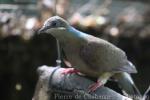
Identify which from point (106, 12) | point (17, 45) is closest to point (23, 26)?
point (17, 45)

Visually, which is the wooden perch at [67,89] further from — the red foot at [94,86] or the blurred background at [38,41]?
the blurred background at [38,41]

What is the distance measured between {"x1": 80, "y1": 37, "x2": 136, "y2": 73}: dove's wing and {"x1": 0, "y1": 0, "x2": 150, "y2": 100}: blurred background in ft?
8.33

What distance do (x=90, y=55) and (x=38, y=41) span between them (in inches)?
111

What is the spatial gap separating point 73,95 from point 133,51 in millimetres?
2926

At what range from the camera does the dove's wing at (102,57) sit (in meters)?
2.62

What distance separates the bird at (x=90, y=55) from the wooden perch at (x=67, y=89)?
37 millimetres

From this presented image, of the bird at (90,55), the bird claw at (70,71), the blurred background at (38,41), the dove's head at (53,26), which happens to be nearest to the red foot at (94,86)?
the bird at (90,55)

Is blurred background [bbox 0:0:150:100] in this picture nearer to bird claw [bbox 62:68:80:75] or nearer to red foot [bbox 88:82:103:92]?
bird claw [bbox 62:68:80:75]

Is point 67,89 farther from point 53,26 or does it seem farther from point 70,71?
point 53,26

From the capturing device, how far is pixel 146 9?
5.86 metres

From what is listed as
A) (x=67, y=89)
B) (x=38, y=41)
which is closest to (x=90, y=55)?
(x=67, y=89)

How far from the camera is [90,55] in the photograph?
263cm

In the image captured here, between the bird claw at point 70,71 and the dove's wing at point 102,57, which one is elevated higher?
the dove's wing at point 102,57

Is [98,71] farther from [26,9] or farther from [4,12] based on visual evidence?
[26,9]
